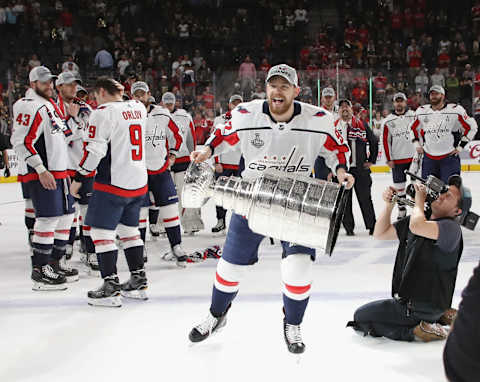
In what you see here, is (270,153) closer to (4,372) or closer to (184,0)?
(4,372)

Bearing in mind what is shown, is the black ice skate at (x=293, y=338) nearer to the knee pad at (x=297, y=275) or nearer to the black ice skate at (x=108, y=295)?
the knee pad at (x=297, y=275)

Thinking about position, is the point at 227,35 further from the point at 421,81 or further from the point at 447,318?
the point at 447,318

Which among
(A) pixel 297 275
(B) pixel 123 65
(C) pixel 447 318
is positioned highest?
(B) pixel 123 65

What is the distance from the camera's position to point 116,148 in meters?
3.96

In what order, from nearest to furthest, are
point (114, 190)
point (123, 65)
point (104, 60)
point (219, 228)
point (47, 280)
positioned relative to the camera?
point (114, 190), point (47, 280), point (219, 228), point (104, 60), point (123, 65)

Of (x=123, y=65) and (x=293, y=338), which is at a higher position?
(x=123, y=65)

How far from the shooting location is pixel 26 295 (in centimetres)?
436

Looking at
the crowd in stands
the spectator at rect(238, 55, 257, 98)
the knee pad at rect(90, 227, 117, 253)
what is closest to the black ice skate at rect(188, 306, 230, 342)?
the knee pad at rect(90, 227, 117, 253)

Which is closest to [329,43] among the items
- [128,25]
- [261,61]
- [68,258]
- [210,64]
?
[261,61]

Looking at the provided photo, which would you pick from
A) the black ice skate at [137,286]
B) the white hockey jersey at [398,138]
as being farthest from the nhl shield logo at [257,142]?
the white hockey jersey at [398,138]

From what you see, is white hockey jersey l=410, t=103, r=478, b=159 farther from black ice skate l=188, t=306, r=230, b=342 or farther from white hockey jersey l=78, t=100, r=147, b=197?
black ice skate l=188, t=306, r=230, b=342

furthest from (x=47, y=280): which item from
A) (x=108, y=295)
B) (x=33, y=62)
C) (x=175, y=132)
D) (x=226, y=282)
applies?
(x=33, y=62)

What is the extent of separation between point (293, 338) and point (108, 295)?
4.56 ft

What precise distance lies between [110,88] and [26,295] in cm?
154
